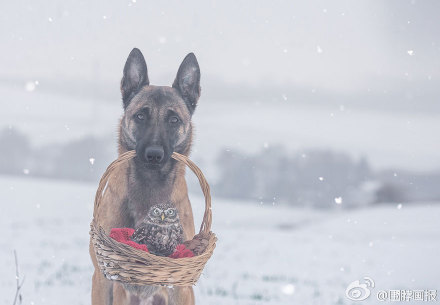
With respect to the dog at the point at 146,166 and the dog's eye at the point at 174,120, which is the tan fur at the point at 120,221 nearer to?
the dog at the point at 146,166

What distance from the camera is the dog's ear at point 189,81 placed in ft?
13.8

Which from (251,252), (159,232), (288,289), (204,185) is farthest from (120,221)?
(251,252)

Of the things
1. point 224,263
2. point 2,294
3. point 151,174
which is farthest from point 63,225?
point 151,174

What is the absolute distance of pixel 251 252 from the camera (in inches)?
381

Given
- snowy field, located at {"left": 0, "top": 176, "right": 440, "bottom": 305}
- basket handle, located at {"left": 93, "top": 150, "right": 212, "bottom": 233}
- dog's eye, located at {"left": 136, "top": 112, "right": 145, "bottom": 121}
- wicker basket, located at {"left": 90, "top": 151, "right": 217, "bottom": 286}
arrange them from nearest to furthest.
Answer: wicker basket, located at {"left": 90, "top": 151, "right": 217, "bottom": 286} → basket handle, located at {"left": 93, "top": 150, "right": 212, "bottom": 233} → dog's eye, located at {"left": 136, "top": 112, "right": 145, "bottom": 121} → snowy field, located at {"left": 0, "top": 176, "right": 440, "bottom": 305}

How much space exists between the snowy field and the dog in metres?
0.67

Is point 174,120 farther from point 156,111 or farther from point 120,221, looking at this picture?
point 120,221

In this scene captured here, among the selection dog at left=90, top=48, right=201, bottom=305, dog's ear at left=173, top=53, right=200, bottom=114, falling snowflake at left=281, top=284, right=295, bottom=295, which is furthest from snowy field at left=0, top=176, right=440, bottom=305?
dog's ear at left=173, top=53, right=200, bottom=114

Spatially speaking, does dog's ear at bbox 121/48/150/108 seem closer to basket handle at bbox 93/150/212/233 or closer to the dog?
the dog

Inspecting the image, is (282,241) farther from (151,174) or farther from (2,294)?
(151,174)

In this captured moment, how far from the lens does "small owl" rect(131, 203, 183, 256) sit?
3408mm

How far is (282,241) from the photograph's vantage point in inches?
468

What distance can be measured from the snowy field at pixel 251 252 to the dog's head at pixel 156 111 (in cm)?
107

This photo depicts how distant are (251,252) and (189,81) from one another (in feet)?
19.9
